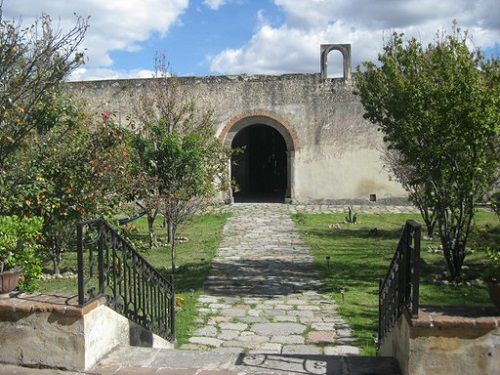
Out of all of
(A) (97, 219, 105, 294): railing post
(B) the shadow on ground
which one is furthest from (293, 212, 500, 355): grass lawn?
(A) (97, 219, 105, 294): railing post

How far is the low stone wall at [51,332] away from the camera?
3809 mm

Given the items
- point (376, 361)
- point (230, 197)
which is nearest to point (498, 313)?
point (376, 361)

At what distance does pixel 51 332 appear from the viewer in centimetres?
385

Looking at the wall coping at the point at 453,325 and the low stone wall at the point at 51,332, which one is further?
the low stone wall at the point at 51,332

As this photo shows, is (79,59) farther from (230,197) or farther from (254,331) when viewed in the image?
(230,197)

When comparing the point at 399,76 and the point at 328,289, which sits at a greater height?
the point at 399,76

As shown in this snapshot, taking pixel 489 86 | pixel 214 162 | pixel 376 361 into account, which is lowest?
pixel 376 361

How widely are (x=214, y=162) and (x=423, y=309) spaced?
822 centimetres

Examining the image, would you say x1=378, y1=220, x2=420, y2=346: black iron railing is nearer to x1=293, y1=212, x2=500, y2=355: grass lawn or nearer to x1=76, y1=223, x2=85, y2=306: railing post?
x1=293, y1=212, x2=500, y2=355: grass lawn

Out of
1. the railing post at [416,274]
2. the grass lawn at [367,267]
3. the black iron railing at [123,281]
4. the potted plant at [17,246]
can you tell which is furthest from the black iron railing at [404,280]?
the potted plant at [17,246]

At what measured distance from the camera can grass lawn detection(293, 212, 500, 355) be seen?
23.3 ft

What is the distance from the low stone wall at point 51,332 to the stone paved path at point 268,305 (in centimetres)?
212

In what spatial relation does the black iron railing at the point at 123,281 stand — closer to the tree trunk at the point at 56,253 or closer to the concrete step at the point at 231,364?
the concrete step at the point at 231,364

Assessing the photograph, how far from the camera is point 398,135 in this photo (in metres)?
8.72
